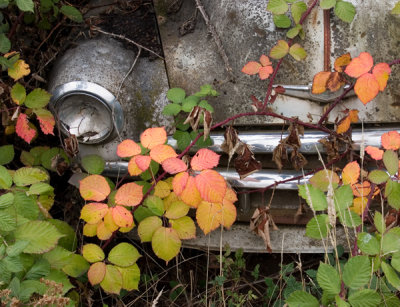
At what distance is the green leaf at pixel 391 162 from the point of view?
1750 mm

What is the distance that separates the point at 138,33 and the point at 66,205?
900 mm

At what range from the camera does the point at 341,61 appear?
2.03 metres

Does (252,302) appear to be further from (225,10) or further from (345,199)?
(225,10)

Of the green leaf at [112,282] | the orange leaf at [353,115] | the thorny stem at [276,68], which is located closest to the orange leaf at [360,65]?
the orange leaf at [353,115]

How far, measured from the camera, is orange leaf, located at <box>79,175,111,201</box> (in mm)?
2004

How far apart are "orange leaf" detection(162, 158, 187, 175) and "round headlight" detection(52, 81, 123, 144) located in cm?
38

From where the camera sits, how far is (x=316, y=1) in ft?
6.84

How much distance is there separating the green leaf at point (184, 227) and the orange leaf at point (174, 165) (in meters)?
0.27

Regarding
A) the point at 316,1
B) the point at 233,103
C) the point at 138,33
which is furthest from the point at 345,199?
the point at 138,33

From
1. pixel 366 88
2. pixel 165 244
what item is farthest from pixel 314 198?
pixel 165 244

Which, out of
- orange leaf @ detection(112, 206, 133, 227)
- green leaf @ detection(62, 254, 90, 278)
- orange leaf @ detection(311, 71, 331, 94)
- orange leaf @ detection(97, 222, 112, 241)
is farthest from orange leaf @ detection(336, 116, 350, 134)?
green leaf @ detection(62, 254, 90, 278)

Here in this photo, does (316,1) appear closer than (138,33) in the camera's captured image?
Yes

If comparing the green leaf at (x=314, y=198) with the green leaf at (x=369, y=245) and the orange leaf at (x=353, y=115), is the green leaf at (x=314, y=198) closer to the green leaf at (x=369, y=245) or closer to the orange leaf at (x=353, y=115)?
the green leaf at (x=369, y=245)

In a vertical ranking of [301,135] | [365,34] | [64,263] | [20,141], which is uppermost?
[365,34]
